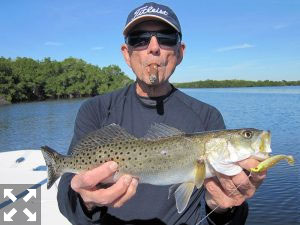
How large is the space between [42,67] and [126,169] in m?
106

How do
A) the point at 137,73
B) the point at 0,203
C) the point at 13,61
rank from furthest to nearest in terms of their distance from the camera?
the point at 13,61 < the point at 0,203 < the point at 137,73

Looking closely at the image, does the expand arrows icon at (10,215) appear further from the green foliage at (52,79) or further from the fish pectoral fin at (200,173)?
the green foliage at (52,79)

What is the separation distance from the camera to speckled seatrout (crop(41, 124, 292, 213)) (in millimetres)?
3209

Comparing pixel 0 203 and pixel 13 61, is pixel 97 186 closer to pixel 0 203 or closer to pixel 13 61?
pixel 0 203

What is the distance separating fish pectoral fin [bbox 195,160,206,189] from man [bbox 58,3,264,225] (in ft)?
0.68

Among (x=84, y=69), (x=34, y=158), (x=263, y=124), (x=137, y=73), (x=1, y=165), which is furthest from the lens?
(x=84, y=69)

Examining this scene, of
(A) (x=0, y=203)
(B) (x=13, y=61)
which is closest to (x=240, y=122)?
(A) (x=0, y=203)

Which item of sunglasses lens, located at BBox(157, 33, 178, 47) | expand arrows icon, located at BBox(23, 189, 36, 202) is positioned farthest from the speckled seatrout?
expand arrows icon, located at BBox(23, 189, 36, 202)

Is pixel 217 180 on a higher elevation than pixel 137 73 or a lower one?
lower

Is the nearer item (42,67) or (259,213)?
(259,213)

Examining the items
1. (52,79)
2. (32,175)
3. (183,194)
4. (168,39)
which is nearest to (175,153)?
(183,194)

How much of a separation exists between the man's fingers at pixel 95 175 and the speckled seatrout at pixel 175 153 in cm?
20

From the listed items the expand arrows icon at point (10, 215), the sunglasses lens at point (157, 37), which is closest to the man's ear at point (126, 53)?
the sunglasses lens at point (157, 37)

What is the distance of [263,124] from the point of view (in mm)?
28812
